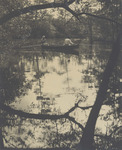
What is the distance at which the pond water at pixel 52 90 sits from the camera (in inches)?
42.5

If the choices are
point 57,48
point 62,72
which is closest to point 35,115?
point 62,72

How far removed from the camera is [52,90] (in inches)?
42.9

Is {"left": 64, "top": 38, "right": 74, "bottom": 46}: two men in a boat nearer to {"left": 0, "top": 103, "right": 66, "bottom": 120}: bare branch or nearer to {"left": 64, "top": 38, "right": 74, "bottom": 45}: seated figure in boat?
{"left": 64, "top": 38, "right": 74, "bottom": 45}: seated figure in boat

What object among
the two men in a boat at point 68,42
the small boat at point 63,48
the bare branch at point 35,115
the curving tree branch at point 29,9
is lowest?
the bare branch at point 35,115

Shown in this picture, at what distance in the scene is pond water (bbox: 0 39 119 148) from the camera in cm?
108

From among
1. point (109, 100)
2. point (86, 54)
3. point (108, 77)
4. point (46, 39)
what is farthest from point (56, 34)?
point (109, 100)

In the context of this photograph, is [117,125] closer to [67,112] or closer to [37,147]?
[67,112]

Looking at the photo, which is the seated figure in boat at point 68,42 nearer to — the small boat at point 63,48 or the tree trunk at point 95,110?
the small boat at point 63,48

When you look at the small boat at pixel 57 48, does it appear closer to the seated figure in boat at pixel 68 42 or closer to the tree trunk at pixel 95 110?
the seated figure in boat at pixel 68 42

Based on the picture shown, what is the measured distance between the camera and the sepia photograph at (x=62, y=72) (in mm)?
1073

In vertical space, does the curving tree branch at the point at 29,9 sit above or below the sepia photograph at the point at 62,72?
above

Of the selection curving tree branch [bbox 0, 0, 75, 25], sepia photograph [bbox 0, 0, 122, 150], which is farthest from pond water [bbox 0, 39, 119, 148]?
curving tree branch [bbox 0, 0, 75, 25]

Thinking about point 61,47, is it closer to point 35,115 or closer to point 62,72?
point 62,72

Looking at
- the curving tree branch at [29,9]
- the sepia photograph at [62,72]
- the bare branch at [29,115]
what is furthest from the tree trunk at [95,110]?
the curving tree branch at [29,9]
